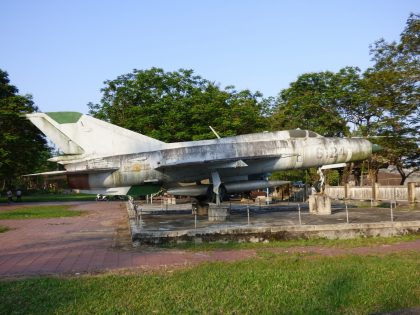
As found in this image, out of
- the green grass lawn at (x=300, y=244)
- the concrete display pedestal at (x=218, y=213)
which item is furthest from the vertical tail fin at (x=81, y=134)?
the green grass lawn at (x=300, y=244)

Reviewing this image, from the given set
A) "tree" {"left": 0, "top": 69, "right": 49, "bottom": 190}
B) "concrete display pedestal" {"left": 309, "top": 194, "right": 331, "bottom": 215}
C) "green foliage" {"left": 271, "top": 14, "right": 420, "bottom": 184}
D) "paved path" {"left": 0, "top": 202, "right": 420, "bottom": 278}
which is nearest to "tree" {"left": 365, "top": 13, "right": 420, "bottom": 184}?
"green foliage" {"left": 271, "top": 14, "right": 420, "bottom": 184}

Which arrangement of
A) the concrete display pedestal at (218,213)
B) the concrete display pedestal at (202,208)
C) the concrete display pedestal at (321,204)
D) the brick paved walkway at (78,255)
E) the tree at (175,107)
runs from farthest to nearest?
the tree at (175,107)
the concrete display pedestal at (202,208)
the concrete display pedestal at (321,204)
the concrete display pedestal at (218,213)
the brick paved walkway at (78,255)

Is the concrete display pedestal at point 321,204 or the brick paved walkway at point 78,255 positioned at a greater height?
the concrete display pedestal at point 321,204

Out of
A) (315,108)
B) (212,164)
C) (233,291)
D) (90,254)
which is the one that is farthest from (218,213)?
(315,108)

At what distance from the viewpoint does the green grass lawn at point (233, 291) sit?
20.1 feet

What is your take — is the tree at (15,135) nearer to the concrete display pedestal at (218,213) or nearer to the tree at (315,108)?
the tree at (315,108)

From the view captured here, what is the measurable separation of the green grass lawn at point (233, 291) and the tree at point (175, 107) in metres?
25.2

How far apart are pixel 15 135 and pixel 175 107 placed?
1698cm

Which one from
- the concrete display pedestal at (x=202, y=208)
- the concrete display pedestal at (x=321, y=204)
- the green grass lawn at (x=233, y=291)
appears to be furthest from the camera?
the concrete display pedestal at (x=202, y=208)

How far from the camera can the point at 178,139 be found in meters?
34.5

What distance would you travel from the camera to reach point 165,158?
17062mm

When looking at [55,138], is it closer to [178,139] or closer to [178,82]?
[178,139]

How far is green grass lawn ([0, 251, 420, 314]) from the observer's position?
6117 mm

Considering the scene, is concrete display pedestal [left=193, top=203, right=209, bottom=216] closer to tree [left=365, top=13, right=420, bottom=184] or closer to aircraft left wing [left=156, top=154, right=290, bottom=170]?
aircraft left wing [left=156, top=154, right=290, bottom=170]
